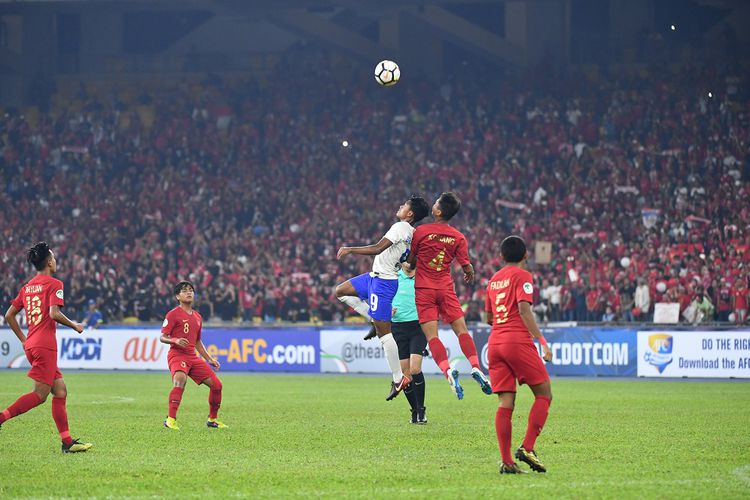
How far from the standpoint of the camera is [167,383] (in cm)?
2642

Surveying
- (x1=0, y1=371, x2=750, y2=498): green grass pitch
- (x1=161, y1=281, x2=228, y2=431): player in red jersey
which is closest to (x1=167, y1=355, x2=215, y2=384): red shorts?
(x1=161, y1=281, x2=228, y2=431): player in red jersey

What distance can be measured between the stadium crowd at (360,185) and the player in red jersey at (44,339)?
820 inches

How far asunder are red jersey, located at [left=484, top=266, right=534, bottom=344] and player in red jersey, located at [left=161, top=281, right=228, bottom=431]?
20.3ft

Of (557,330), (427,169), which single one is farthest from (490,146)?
(557,330)

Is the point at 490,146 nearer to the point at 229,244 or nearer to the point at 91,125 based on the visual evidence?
the point at 229,244

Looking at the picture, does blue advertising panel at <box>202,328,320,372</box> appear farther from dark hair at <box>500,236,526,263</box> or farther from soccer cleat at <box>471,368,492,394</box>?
dark hair at <box>500,236,526,263</box>

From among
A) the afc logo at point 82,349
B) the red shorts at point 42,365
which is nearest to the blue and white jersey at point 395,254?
the red shorts at point 42,365

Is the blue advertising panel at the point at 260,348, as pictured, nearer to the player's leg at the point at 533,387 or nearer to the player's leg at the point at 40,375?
the player's leg at the point at 40,375

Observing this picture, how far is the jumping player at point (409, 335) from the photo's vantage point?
15.2 meters

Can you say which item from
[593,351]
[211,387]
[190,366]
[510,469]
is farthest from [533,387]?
[593,351]

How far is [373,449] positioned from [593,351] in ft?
56.6

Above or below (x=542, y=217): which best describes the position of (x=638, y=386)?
below

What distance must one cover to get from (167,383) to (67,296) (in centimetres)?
1198

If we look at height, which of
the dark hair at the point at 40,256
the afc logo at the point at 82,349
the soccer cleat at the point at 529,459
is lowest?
the afc logo at the point at 82,349
